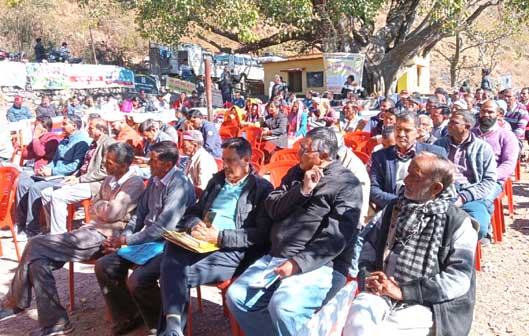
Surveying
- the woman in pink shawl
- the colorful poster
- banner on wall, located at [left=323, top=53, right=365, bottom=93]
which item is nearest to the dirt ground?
the woman in pink shawl

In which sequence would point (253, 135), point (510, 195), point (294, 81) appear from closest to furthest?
point (510, 195) < point (253, 135) < point (294, 81)

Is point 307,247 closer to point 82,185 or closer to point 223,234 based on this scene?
point 223,234

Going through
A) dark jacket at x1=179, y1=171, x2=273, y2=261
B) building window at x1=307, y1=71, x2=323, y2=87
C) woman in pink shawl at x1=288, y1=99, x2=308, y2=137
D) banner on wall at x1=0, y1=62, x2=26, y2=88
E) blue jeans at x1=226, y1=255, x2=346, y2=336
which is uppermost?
banner on wall at x1=0, y1=62, x2=26, y2=88

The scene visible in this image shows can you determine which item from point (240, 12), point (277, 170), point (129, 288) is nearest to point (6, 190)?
point (129, 288)

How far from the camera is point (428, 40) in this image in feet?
53.9

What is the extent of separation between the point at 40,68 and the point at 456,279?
1951 centimetres

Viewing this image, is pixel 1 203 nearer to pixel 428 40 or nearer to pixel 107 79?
pixel 428 40

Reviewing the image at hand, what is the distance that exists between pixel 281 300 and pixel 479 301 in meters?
1.84

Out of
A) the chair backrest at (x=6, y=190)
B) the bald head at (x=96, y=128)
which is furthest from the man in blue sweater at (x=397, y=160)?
the chair backrest at (x=6, y=190)

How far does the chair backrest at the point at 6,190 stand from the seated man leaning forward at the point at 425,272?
11.9 ft

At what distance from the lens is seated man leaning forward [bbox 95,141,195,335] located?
3.20 metres

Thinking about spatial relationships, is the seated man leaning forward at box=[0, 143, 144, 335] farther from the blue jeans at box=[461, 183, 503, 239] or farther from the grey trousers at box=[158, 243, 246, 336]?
the blue jeans at box=[461, 183, 503, 239]

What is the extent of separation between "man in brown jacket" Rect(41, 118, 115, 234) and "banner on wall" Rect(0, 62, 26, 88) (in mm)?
14958

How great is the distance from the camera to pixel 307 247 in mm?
2842
